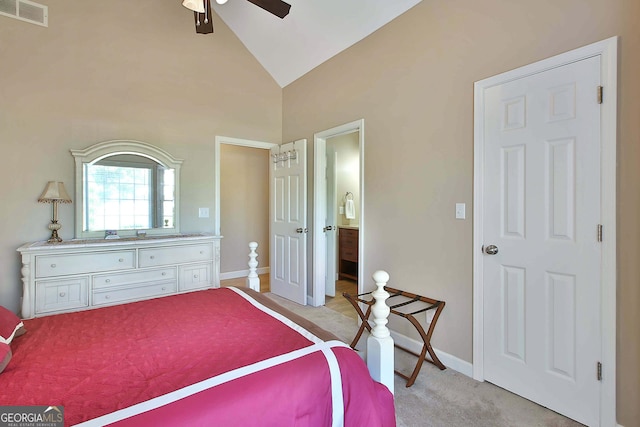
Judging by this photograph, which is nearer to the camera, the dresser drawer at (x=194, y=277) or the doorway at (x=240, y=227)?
the dresser drawer at (x=194, y=277)

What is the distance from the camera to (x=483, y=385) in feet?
6.85

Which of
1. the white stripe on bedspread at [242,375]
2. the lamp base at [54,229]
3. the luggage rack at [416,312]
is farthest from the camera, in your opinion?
the lamp base at [54,229]

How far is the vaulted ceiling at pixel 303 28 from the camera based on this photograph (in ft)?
9.16

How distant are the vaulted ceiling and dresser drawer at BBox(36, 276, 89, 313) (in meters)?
3.11

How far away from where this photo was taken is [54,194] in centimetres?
276

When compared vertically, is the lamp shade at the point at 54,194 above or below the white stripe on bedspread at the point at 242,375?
above

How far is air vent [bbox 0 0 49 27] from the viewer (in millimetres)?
2693

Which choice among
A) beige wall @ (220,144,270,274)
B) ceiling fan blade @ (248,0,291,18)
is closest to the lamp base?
beige wall @ (220,144,270,274)

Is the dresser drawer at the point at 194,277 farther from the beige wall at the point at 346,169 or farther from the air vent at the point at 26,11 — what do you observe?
the air vent at the point at 26,11

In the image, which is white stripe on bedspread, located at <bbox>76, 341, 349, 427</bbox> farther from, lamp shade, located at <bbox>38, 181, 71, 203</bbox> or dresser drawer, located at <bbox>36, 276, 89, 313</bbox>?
lamp shade, located at <bbox>38, 181, 71, 203</bbox>

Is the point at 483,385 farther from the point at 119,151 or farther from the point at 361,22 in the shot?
the point at 119,151

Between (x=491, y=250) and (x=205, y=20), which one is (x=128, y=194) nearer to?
(x=205, y=20)

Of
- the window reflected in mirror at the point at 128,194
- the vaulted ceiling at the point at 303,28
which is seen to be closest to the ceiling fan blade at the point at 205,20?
the vaulted ceiling at the point at 303,28

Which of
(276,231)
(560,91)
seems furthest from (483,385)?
(276,231)
